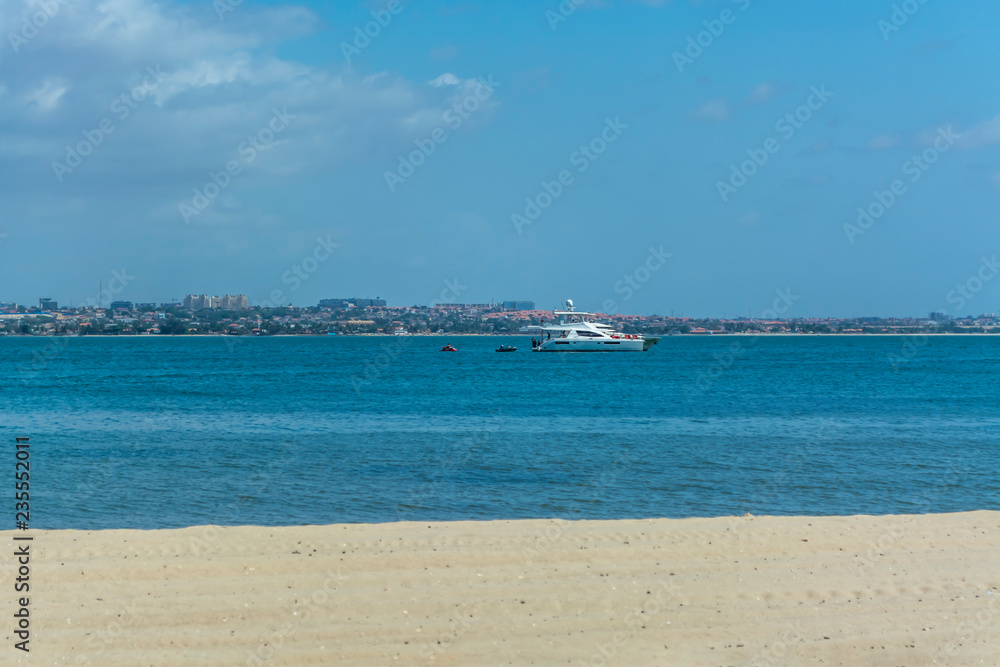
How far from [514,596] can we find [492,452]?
13.9 metres

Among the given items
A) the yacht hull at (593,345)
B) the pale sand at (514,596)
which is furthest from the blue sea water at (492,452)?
the yacht hull at (593,345)

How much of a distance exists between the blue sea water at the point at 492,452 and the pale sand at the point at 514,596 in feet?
10.3

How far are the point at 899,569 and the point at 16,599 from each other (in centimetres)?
1011

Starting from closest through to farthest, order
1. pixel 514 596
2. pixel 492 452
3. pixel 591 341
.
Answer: pixel 514 596 < pixel 492 452 < pixel 591 341

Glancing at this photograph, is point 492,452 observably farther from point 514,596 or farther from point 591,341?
point 591,341

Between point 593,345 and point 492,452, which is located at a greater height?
point 593,345

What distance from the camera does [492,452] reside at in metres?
22.7

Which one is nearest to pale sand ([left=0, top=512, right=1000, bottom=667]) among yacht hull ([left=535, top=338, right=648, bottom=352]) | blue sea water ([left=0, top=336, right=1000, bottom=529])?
blue sea water ([left=0, top=336, right=1000, bottom=529])

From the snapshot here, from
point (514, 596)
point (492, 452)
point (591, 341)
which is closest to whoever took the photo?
point (514, 596)

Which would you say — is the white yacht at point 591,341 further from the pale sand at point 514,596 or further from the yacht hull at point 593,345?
the pale sand at point 514,596

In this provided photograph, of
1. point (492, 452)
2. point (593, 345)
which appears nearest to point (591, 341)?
point (593, 345)

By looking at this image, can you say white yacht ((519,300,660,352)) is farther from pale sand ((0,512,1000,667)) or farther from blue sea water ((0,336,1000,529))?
pale sand ((0,512,1000,667))

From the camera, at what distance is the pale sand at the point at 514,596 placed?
7.41m

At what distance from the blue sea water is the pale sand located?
315 centimetres
